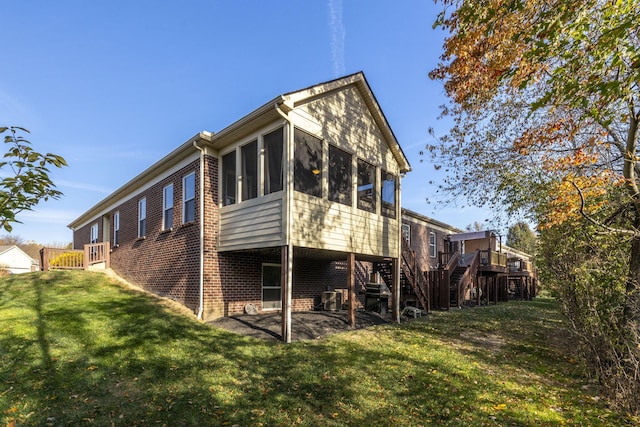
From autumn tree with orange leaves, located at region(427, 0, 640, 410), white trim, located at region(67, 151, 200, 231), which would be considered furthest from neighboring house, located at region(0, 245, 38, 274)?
autumn tree with orange leaves, located at region(427, 0, 640, 410)

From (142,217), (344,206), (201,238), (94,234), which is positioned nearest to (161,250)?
(142,217)

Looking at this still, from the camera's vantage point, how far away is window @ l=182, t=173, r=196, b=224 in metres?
10.9

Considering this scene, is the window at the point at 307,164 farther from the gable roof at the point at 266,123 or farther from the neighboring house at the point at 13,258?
the neighboring house at the point at 13,258

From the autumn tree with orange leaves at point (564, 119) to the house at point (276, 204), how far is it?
9.09 ft

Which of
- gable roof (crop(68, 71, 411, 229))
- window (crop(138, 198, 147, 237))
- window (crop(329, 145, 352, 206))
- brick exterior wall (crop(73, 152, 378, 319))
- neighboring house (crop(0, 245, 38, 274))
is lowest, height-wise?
neighboring house (crop(0, 245, 38, 274))

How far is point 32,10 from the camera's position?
7.28 metres

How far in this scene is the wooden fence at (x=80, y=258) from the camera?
1641 cm

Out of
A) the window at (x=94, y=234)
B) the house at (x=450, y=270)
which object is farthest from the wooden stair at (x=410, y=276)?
the window at (x=94, y=234)

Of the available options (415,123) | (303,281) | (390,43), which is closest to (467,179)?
(415,123)

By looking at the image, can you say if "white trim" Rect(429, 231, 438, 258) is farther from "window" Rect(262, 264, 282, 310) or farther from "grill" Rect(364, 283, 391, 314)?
"window" Rect(262, 264, 282, 310)

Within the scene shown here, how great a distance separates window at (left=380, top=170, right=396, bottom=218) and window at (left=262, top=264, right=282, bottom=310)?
4.25 metres

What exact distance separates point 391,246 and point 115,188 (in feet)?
42.5

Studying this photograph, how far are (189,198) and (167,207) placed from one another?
1813 mm

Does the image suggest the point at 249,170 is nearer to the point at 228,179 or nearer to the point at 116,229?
the point at 228,179
